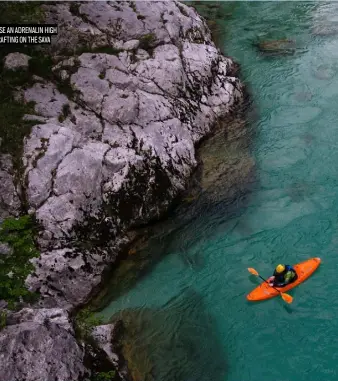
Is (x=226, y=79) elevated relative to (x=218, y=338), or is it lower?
elevated

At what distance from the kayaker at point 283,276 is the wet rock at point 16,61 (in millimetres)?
10067

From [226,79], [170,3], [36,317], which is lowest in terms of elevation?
[36,317]

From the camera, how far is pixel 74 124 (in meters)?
13.2

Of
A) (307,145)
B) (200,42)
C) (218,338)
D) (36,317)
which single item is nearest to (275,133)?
(307,145)

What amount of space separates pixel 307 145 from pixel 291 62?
21.1 ft

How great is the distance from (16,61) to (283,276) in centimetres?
1049

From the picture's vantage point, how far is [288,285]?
10688mm

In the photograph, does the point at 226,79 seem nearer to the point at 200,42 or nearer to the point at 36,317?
the point at 200,42

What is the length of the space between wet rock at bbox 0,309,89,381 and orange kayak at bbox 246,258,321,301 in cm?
454

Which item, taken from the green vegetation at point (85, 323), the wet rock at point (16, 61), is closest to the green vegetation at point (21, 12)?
the wet rock at point (16, 61)

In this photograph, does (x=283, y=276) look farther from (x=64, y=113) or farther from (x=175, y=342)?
(x=64, y=113)

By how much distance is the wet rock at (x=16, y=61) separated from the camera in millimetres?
13570

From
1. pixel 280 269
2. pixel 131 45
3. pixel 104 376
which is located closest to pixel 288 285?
pixel 280 269

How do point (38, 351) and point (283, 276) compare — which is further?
point (283, 276)
